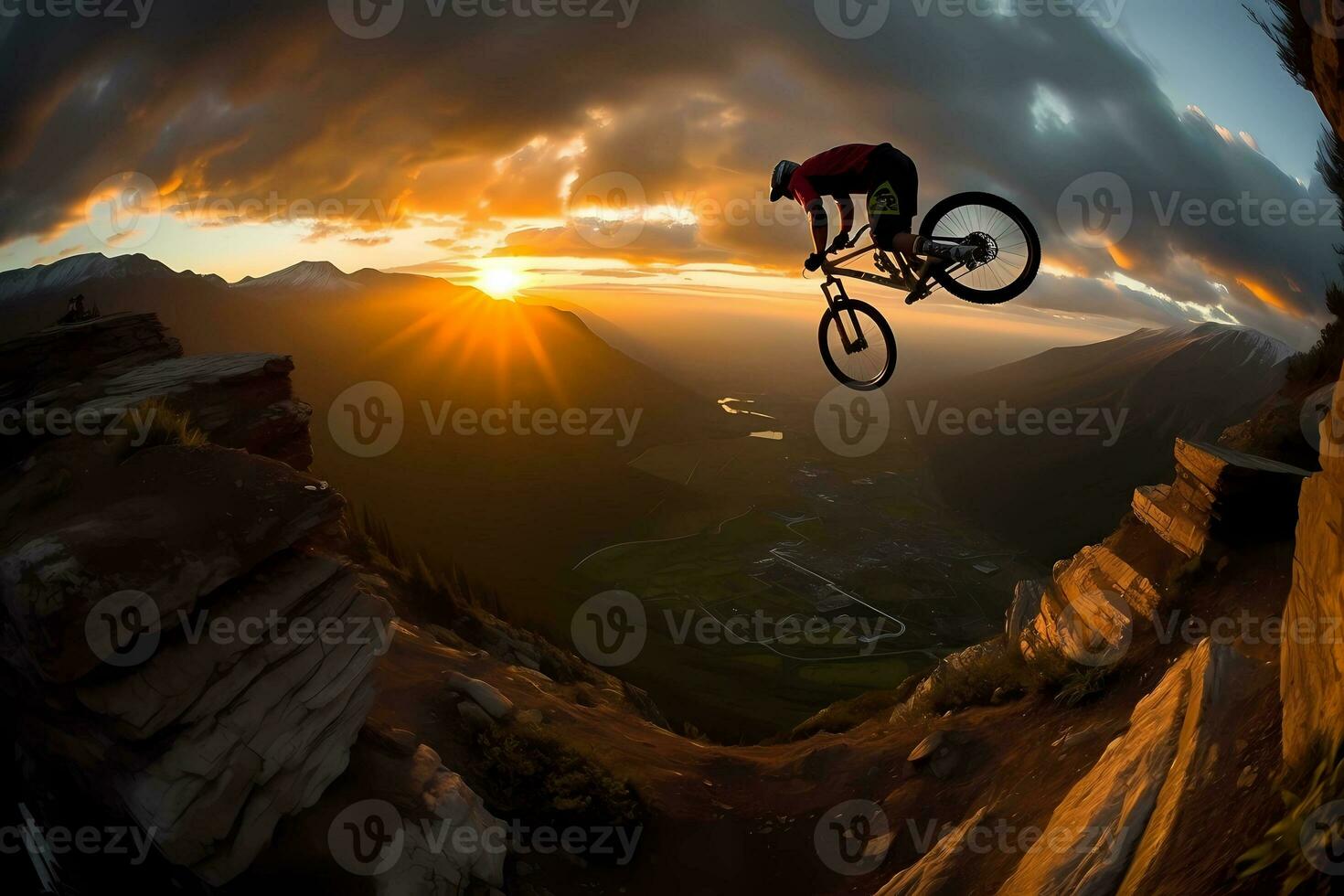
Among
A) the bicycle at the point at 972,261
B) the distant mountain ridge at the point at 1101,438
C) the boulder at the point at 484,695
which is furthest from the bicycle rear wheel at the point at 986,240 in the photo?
the distant mountain ridge at the point at 1101,438

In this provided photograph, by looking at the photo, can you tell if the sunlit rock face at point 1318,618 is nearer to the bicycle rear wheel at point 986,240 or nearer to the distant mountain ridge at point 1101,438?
the bicycle rear wheel at point 986,240

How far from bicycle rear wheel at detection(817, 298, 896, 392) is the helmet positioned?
7.01ft

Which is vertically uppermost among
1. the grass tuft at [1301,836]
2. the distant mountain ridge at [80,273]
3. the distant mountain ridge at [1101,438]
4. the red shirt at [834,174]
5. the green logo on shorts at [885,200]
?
the distant mountain ridge at [80,273]

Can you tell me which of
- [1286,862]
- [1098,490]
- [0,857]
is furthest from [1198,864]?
[1098,490]

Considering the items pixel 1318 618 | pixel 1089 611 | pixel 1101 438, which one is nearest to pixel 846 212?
pixel 1318 618

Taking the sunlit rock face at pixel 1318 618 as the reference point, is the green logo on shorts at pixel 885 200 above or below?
above

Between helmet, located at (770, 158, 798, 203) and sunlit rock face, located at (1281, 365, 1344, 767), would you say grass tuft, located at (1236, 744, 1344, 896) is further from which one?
helmet, located at (770, 158, 798, 203)

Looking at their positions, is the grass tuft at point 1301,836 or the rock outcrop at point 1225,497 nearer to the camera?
the grass tuft at point 1301,836

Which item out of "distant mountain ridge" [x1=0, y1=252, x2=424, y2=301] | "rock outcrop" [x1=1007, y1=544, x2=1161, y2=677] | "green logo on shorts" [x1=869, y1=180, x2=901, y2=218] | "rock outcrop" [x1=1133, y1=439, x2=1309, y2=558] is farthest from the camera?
"distant mountain ridge" [x1=0, y1=252, x2=424, y2=301]

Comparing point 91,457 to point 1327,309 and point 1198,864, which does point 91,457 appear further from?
point 1327,309

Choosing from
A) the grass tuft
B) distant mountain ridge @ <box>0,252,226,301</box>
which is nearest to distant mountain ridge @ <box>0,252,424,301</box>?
distant mountain ridge @ <box>0,252,226,301</box>

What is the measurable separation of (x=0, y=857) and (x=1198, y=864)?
18179 mm

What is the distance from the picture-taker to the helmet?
Result: 9.87m

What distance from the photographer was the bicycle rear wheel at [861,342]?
10273 millimetres
